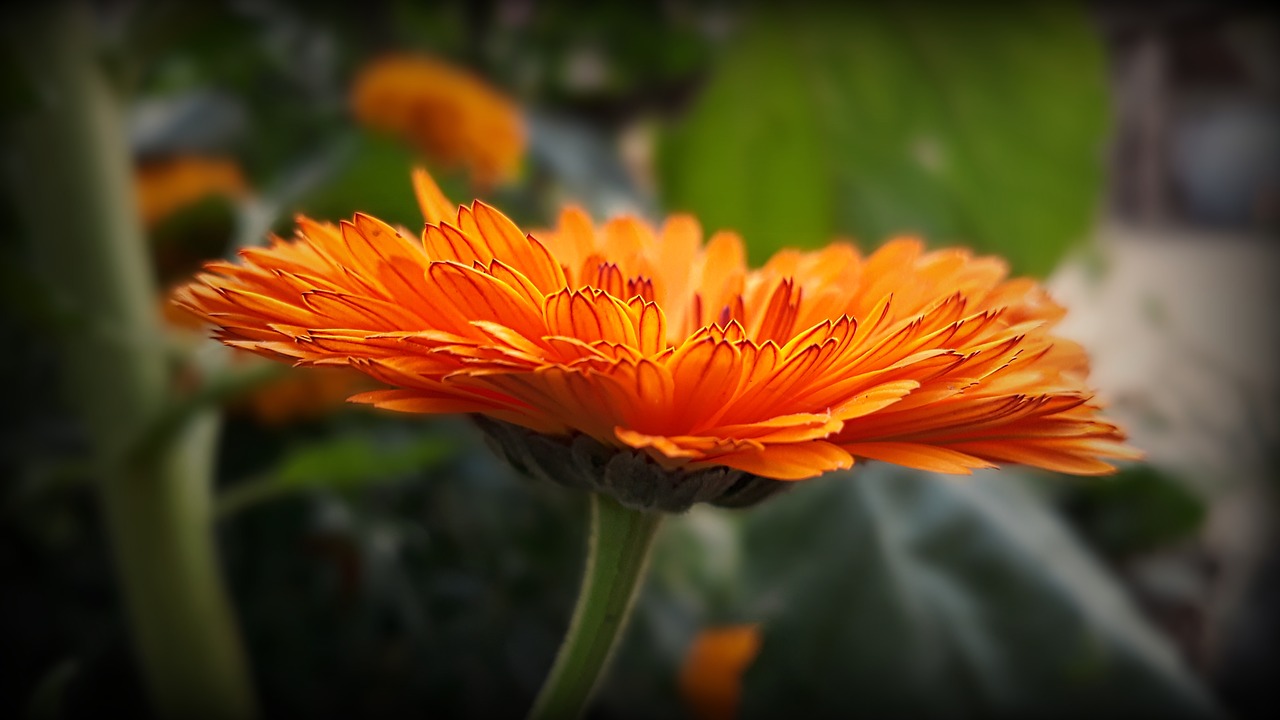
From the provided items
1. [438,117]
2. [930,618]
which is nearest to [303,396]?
[438,117]

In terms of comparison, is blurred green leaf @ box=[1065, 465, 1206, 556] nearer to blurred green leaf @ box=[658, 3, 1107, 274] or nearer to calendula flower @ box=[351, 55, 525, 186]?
blurred green leaf @ box=[658, 3, 1107, 274]

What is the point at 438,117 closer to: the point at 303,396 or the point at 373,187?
the point at 373,187

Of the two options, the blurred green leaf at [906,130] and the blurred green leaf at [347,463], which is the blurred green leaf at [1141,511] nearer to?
the blurred green leaf at [906,130]

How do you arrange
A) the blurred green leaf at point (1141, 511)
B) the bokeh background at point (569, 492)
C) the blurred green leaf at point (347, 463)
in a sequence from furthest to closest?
the blurred green leaf at point (1141, 511) → the bokeh background at point (569, 492) → the blurred green leaf at point (347, 463)

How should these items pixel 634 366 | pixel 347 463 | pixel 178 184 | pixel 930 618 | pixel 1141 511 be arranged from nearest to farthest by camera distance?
1. pixel 634 366
2. pixel 347 463
3. pixel 930 618
4. pixel 178 184
5. pixel 1141 511

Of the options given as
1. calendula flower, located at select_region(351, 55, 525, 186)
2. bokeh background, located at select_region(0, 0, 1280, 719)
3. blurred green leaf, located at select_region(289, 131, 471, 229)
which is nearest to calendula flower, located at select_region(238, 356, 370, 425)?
bokeh background, located at select_region(0, 0, 1280, 719)

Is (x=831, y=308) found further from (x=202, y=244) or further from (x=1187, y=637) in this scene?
(x=1187, y=637)

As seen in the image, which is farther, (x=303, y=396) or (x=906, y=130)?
(x=906, y=130)

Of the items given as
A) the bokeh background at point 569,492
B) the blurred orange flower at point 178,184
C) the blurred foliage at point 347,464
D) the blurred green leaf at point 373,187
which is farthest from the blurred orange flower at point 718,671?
the blurred orange flower at point 178,184
